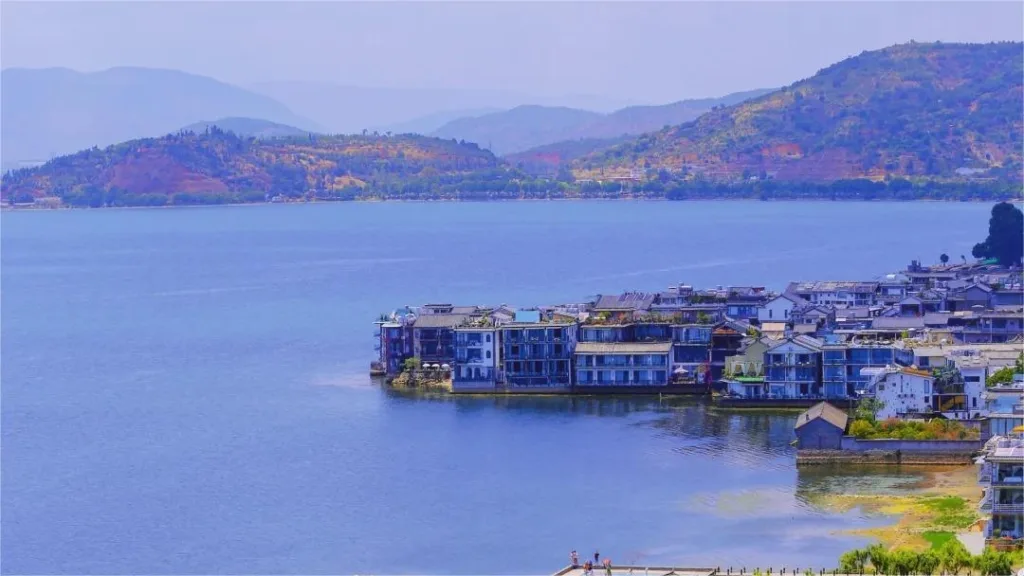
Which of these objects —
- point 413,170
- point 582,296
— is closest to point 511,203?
point 413,170

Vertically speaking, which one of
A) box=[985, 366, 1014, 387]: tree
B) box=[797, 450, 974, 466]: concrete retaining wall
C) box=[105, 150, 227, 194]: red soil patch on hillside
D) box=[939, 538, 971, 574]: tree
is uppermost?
box=[105, 150, 227, 194]: red soil patch on hillside

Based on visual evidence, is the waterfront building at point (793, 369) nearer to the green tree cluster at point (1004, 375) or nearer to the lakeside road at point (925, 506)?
the green tree cluster at point (1004, 375)

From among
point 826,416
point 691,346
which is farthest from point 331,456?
point 691,346

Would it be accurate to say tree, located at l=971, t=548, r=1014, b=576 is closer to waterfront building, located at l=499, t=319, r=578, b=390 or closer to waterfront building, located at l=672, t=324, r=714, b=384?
waterfront building, located at l=672, t=324, r=714, b=384

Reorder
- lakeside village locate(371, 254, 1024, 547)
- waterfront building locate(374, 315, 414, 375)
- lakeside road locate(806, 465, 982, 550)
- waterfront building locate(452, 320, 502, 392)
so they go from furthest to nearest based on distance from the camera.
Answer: waterfront building locate(374, 315, 414, 375), waterfront building locate(452, 320, 502, 392), lakeside village locate(371, 254, 1024, 547), lakeside road locate(806, 465, 982, 550)

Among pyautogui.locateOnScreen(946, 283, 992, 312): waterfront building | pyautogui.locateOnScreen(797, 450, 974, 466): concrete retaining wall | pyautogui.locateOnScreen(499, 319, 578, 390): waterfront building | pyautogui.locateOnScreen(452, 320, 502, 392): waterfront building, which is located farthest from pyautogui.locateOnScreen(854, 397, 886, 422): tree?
pyautogui.locateOnScreen(946, 283, 992, 312): waterfront building

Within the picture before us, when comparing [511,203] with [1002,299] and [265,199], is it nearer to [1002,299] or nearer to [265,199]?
[265,199]
